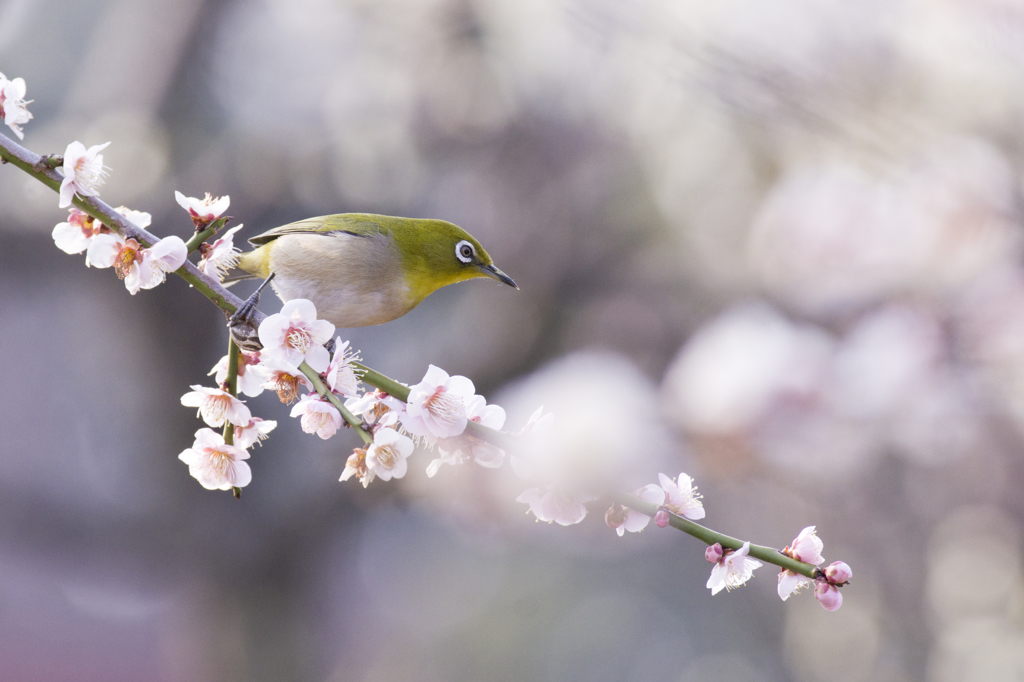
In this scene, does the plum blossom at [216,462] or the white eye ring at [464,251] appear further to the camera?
the white eye ring at [464,251]

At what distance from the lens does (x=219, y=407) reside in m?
0.59

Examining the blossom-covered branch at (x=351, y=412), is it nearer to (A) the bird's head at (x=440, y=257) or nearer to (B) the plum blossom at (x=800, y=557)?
(B) the plum blossom at (x=800, y=557)

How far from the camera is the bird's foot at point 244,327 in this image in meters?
0.56

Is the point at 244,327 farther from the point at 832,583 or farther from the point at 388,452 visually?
the point at 832,583

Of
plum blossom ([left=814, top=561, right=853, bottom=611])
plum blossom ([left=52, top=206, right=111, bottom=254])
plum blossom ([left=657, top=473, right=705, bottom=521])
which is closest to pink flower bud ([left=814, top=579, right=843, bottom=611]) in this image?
plum blossom ([left=814, top=561, right=853, bottom=611])

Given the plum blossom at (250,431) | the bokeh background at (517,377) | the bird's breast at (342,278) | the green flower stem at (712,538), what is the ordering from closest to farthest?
the green flower stem at (712,538) → the plum blossom at (250,431) → the bird's breast at (342,278) → the bokeh background at (517,377)

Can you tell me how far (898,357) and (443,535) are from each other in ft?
6.43

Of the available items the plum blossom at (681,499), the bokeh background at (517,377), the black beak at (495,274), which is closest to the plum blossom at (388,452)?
the plum blossom at (681,499)

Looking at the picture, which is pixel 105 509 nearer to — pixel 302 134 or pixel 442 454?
pixel 302 134

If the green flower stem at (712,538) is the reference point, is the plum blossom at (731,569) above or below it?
below

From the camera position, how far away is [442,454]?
1.93 feet

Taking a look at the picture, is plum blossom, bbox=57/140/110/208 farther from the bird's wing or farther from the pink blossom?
the pink blossom

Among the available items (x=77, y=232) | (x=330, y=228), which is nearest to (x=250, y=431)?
(x=77, y=232)

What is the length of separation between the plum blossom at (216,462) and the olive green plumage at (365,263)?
328 mm
